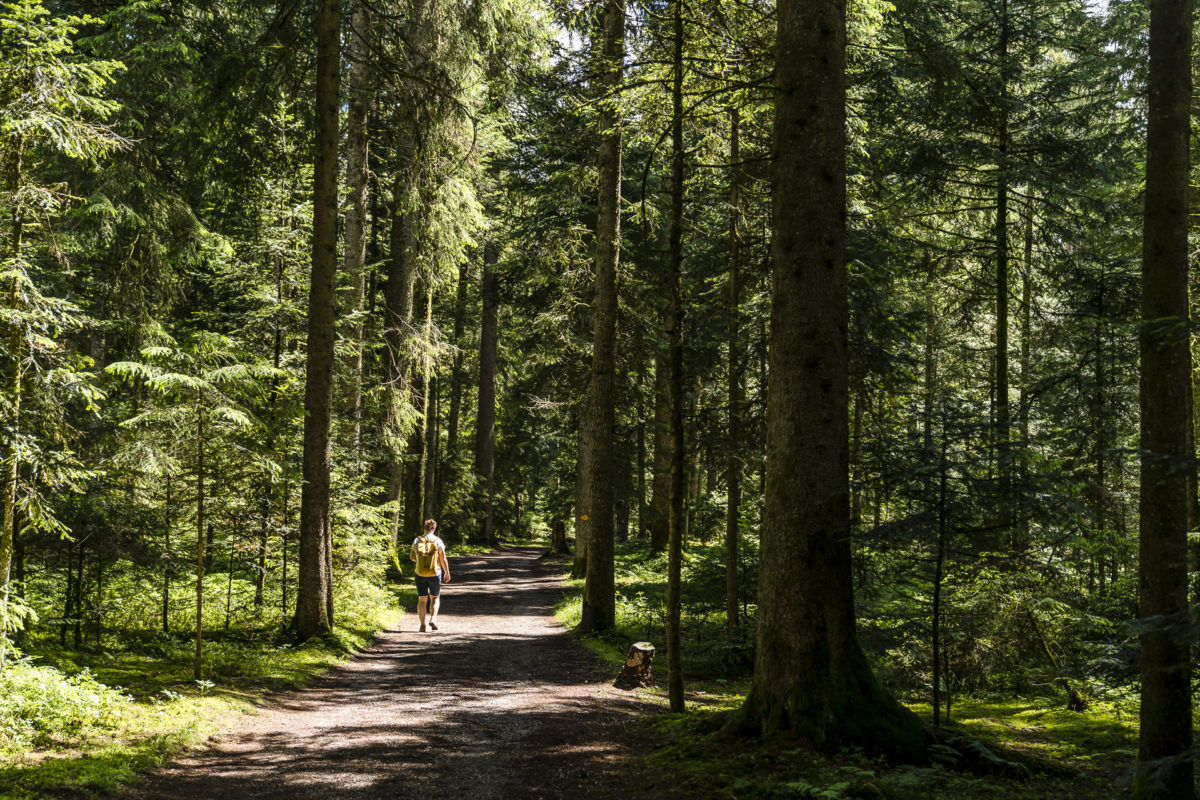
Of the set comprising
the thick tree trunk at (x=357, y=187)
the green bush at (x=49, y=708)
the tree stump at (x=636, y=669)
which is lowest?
the tree stump at (x=636, y=669)

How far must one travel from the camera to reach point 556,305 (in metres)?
16.5

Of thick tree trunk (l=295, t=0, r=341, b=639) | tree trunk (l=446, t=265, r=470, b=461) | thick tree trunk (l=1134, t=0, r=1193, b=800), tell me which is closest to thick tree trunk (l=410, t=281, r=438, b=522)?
tree trunk (l=446, t=265, r=470, b=461)

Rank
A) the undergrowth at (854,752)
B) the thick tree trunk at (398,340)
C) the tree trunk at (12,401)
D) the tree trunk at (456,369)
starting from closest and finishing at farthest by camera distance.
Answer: the undergrowth at (854,752) < the tree trunk at (12,401) < the thick tree trunk at (398,340) < the tree trunk at (456,369)

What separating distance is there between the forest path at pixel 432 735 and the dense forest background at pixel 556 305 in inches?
59.2

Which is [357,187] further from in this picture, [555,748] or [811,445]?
[811,445]

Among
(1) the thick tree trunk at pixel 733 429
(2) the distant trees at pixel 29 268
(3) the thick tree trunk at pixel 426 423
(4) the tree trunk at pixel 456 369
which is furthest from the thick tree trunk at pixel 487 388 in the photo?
(2) the distant trees at pixel 29 268

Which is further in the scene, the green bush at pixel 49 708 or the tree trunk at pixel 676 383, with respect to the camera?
the tree trunk at pixel 676 383

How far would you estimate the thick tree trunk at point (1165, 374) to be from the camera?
553cm

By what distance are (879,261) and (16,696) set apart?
10924mm

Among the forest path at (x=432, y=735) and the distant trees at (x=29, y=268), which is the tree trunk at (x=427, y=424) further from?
the distant trees at (x=29, y=268)

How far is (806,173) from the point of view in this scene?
5.93 meters

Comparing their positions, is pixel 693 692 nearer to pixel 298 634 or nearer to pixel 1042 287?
pixel 298 634

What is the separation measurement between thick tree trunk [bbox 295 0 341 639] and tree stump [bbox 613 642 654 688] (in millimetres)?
4909

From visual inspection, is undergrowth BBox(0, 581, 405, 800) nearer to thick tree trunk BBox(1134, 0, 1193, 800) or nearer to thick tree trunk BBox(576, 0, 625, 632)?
thick tree trunk BBox(576, 0, 625, 632)
